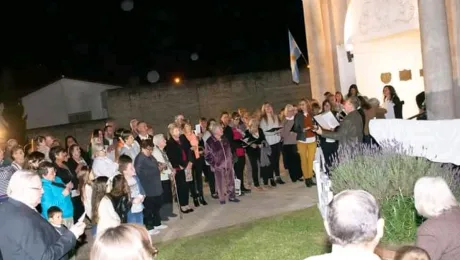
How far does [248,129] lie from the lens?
14.4m

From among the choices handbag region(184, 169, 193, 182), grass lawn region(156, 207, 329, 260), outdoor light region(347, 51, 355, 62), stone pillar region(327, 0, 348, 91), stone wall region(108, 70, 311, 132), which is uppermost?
stone pillar region(327, 0, 348, 91)

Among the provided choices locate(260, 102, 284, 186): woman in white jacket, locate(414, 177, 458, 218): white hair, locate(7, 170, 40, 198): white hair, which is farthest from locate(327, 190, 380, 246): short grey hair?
locate(260, 102, 284, 186): woman in white jacket

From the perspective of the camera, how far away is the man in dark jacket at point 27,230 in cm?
493

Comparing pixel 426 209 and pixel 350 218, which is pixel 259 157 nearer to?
pixel 426 209

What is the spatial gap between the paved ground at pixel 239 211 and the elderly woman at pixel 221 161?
346mm

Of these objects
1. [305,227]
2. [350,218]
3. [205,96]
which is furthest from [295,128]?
[205,96]

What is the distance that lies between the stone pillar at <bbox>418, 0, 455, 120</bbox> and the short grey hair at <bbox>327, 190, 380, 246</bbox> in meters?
8.13

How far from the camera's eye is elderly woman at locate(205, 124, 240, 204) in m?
13.0

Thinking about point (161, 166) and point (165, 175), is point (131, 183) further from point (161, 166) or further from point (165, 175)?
point (165, 175)

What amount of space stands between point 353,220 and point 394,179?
4.89 m

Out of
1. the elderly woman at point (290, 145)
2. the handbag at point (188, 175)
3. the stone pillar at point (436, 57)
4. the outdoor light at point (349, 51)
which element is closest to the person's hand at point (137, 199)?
the handbag at point (188, 175)

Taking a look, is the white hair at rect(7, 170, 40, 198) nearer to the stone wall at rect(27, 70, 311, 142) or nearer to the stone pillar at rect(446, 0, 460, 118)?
the stone pillar at rect(446, 0, 460, 118)

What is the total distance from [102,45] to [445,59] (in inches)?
1758

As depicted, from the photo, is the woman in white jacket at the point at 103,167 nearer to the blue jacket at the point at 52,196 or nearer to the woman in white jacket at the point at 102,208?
the blue jacket at the point at 52,196
